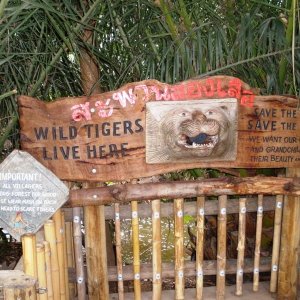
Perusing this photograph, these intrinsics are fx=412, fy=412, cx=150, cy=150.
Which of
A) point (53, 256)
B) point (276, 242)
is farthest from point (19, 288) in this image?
point (276, 242)

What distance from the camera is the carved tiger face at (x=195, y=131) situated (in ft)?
7.11

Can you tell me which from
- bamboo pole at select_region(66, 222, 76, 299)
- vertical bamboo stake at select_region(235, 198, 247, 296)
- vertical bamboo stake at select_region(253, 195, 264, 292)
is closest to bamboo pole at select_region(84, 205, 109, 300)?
bamboo pole at select_region(66, 222, 76, 299)

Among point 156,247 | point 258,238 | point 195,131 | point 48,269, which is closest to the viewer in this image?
point 48,269

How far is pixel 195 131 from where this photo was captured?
7.17 ft

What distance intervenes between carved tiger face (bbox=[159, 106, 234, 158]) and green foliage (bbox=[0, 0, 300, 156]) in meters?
0.26

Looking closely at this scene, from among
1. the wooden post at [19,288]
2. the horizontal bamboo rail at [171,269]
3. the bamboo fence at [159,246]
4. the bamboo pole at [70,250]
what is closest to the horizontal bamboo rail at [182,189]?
the bamboo fence at [159,246]

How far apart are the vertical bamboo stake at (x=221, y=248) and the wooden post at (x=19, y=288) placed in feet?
3.87

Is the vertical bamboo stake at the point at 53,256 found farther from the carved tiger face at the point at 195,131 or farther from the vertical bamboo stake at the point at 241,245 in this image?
the vertical bamboo stake at the point at 241,245

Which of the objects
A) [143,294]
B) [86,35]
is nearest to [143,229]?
[143,294]

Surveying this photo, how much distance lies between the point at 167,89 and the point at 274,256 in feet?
4.17

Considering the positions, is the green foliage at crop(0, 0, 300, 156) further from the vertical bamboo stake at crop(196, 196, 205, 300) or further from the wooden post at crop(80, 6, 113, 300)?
the vertical bamboo stake at crop(196, 196, 205, 300)

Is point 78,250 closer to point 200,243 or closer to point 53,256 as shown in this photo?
point 53,256

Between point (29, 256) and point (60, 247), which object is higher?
point (29, 256)

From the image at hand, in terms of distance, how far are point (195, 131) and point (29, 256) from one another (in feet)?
3.37
